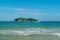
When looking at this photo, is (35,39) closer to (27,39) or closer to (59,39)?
(27,39)

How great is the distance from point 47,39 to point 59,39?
0.92m

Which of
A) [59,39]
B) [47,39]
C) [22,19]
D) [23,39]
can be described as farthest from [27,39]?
[22,19]

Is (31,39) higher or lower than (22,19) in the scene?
lower

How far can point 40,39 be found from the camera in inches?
590

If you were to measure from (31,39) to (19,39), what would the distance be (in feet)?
3.10

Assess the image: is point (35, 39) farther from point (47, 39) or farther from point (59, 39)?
point (59, 39)

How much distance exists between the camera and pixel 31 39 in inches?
596

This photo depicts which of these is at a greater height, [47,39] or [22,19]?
[22,19]

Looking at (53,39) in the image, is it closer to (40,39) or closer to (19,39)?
(40,39)

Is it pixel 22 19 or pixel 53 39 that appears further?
pixel 22 19

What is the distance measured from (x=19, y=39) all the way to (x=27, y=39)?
63 cm

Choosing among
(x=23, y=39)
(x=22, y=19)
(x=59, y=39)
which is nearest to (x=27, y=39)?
(x=23, y=39)

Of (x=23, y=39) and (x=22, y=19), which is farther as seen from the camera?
(x=22, y=19)

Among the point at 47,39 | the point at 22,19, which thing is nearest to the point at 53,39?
the point at 47,39
